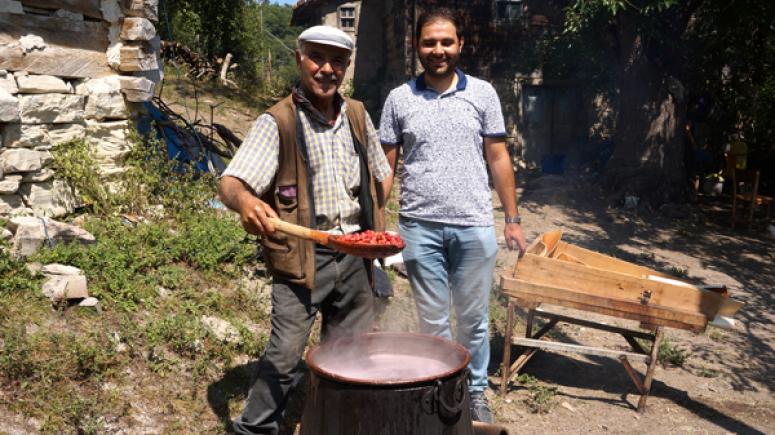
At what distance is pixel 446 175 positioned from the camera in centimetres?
355

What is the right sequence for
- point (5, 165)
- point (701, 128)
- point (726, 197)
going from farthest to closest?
point (701, 128) < point (726, 197) < point (5, 165)

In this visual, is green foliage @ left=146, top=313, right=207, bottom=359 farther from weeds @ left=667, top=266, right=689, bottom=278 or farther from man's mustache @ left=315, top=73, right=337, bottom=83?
weeds @ left=667, top=266, right=689, bottom=278

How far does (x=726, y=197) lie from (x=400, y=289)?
950 cm

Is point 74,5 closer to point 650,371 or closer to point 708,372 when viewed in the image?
point 650,371

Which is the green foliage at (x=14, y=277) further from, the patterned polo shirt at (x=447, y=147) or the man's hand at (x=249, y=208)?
the patterned polo shirt at (x=447, y=147)

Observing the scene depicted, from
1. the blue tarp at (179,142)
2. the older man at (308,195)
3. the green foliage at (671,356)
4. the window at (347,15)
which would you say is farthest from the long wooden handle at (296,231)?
the window at (347,15)

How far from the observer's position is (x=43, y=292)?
175 inches

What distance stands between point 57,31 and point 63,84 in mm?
A: 511

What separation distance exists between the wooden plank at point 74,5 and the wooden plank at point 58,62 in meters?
0.38

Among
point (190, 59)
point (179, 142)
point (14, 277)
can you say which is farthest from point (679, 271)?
point (190, 59)

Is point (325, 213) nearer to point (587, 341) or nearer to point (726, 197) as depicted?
point (587, 341)

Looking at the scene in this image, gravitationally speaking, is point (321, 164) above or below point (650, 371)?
above

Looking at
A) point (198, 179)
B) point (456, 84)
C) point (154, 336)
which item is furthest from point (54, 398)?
point (198, 179)

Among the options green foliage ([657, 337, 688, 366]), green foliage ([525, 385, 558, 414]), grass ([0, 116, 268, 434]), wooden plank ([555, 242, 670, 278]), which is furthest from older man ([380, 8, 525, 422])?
green foliage ([657, 337, 688, 366])
